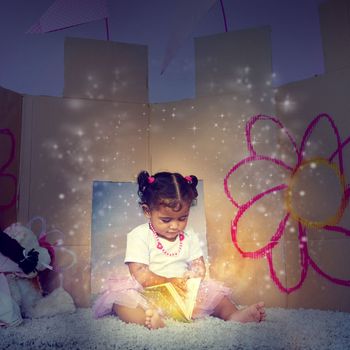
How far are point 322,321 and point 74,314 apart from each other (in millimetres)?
1121

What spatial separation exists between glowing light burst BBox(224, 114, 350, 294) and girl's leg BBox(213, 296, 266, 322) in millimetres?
342

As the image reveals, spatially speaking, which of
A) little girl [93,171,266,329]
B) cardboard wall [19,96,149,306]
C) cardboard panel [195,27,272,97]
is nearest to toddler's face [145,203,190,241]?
little girl [93,171,266,329]

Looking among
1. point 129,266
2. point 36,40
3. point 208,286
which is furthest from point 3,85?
point 208,286

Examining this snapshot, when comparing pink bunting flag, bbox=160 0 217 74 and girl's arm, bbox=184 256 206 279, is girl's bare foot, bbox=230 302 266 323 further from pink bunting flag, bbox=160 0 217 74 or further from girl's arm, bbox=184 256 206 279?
pink bunting flag, bbox=160 0 217 74

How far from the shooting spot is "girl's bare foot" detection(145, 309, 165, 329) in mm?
1856

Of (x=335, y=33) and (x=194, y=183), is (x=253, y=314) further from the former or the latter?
(x=335, y=33)

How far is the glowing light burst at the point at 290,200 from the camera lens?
214 centimetres

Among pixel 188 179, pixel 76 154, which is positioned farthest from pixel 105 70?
pixel 188 179

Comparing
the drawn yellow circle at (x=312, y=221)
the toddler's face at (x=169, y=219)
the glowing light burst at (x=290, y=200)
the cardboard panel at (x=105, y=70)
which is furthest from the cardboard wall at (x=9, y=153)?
the drawn yellow circle at (x=312, y=221)

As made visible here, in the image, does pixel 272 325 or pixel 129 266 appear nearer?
pixel 272 325

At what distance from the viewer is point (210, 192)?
243 centimetres

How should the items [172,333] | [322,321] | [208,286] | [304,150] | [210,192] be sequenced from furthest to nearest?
[210,192]
[304,150]
[208,286]
[322,321]
[172,333]

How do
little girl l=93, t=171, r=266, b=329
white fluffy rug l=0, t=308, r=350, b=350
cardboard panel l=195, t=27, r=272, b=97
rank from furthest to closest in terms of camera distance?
cardboard panel l=195, t=27, r=272, b=97 → little girl l=93, t=171, r=266, b=329 → white fluffy rug l=0, t=308, r=350, b=350

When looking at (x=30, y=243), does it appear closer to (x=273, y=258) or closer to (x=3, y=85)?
(x=3, y=85)
